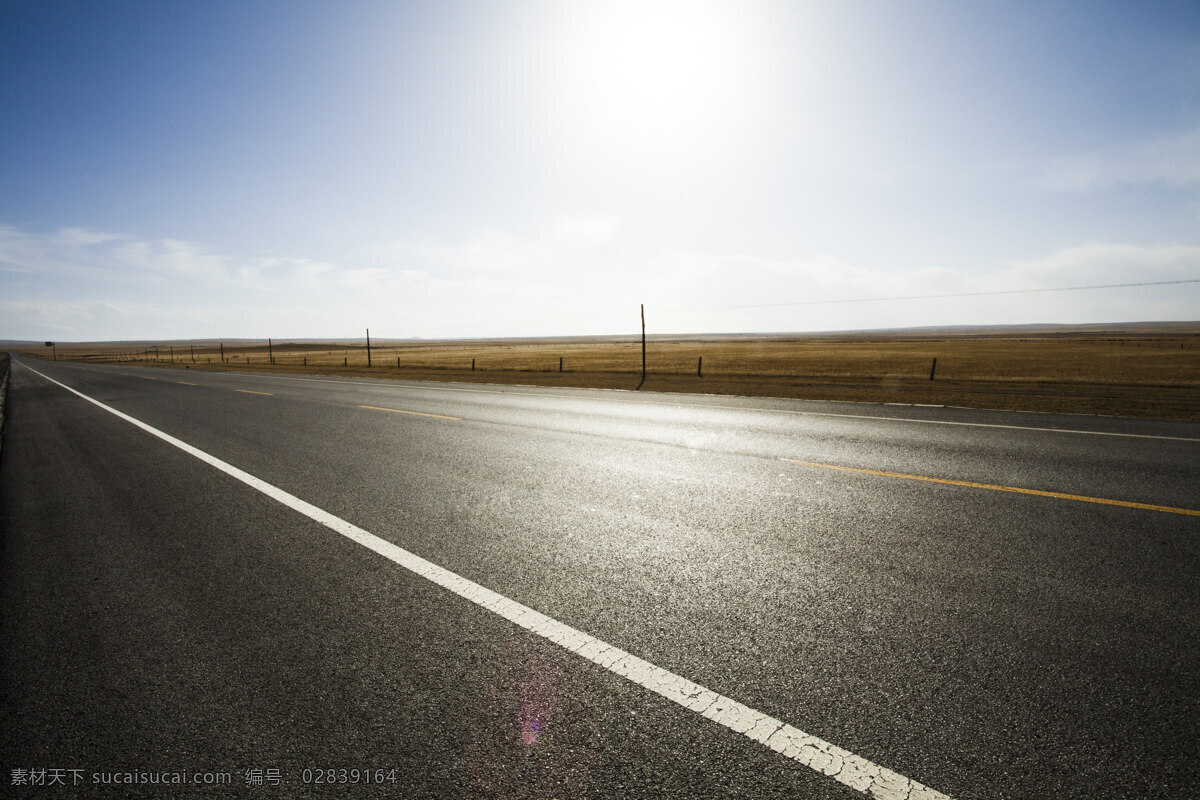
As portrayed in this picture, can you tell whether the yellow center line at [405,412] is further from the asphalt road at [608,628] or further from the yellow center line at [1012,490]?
the yellow center line at [1012,490]

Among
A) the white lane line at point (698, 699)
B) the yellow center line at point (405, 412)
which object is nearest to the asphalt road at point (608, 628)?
the white lane line at point (698, 699)

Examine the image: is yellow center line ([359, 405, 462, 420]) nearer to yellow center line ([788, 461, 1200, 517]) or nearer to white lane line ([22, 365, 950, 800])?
yellow center line ([788, 461, 1200, 517])

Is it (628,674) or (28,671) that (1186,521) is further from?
(28,671)

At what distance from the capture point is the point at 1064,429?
364 inches

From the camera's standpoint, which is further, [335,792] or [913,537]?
[913,537]

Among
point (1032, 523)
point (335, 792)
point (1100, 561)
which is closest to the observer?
point (335, 792)

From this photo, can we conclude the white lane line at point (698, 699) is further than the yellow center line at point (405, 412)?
No

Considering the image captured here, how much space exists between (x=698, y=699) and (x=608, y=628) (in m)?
0.74

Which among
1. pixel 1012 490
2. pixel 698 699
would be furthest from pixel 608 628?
pixel 1012 490

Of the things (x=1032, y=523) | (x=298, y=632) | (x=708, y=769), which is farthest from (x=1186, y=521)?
(x=298, y=632)

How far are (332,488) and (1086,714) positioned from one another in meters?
6.37

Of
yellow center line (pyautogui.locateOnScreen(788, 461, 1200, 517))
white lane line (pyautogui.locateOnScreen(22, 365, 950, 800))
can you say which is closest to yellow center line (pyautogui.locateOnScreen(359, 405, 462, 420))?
yellow center line (pyautogui.locateOnScreen(788, 461, 1200, 517))

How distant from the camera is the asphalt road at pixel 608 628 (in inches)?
82.7

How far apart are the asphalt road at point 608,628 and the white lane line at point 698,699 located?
53 millimetres
